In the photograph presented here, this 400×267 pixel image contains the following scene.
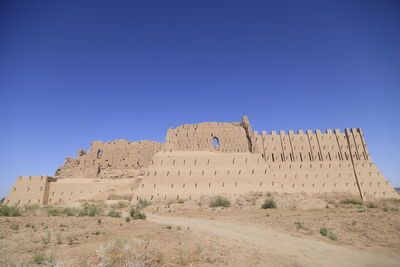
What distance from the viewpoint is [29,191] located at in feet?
112

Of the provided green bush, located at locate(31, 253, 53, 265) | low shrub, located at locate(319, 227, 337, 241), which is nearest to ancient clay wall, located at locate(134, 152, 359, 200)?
low shrub, located at locate(319, 227, 337, 241)

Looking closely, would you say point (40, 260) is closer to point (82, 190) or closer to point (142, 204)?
point (142, 204)

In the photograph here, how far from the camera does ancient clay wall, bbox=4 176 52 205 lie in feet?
109

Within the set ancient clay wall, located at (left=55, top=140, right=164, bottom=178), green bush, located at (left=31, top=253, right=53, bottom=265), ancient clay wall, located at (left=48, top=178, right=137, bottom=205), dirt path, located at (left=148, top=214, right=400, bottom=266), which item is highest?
ancient clay wall, located at (left=55, top=140, right=164, bottom=178)

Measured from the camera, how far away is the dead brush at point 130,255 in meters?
5.57

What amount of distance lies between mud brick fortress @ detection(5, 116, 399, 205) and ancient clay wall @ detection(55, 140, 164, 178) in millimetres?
3852

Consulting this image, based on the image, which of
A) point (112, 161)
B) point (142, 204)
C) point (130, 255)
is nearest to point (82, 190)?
point (112, 161)

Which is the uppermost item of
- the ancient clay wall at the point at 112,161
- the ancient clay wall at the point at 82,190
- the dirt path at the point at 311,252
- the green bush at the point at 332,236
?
the ancient clay wall at the point at 112,161

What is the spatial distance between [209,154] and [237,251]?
2527 cm

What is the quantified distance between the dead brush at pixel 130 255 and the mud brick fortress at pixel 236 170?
22555 mm

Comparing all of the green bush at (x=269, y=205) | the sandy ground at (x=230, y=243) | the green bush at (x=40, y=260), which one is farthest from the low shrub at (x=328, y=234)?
the green bush at (x=40, y=260)

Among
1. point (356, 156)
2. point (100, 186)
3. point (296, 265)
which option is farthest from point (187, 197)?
point (356, 156)

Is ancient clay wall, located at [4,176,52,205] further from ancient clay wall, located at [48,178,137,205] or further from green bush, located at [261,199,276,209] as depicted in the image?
green bush, located at [261,199,276,209]

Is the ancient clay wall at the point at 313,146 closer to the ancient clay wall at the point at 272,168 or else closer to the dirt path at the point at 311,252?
the ancient clay wall at the point at 272,168
